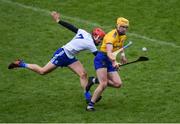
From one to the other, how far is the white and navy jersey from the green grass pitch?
1.31 meters

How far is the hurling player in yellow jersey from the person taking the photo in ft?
44.6

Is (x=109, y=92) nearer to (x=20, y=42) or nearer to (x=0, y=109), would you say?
(x=0, y=109)

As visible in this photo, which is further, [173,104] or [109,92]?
[109,92]

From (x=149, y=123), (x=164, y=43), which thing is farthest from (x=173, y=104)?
(x=164, y=43)

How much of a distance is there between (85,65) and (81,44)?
364 centimetres

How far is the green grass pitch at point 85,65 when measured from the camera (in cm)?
1379

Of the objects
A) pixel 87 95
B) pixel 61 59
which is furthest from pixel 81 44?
pixel 87 95

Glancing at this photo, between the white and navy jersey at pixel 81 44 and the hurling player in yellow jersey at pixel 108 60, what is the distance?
0.28m

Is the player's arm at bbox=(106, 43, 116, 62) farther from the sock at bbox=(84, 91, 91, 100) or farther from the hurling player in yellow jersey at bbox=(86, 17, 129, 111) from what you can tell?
the sock at bbox=(84, 91, 91, 100)

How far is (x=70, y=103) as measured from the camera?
1453 cm

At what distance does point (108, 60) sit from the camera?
1386 cm

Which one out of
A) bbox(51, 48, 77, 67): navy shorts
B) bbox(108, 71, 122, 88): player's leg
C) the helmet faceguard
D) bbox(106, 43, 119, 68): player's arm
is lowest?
bbox(108, 71, 122, 88): player's leg

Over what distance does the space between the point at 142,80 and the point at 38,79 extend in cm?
285

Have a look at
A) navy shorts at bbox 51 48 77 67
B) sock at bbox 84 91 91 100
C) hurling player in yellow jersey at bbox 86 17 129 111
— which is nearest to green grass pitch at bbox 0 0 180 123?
sock at bbox 84 91 91 100
